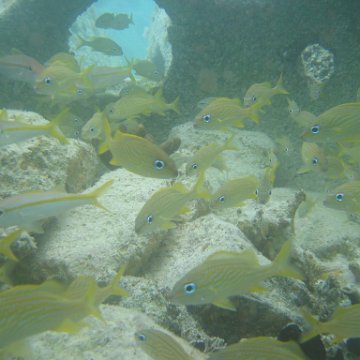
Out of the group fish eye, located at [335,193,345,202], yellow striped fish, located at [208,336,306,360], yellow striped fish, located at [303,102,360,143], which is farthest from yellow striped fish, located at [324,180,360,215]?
yellow striped fish, located at [208,336,306,360]

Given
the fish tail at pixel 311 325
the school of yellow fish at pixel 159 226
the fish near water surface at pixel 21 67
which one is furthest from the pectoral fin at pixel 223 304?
the fish near water surface at pixel 21 67

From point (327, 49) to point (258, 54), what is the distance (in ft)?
5.80

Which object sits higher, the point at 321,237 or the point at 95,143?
the point at 95,143

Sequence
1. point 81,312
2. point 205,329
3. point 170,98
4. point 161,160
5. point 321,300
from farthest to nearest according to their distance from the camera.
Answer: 1. point 170,98
2. point 321,300
3. point 205,329
4. point 161,160
5. point 81,312

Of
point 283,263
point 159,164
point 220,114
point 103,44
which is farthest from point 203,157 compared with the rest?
point 103,44

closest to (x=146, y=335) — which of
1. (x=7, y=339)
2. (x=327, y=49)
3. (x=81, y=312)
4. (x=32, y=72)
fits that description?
(x=81, y=312)

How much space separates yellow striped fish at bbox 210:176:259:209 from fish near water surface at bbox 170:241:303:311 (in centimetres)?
165

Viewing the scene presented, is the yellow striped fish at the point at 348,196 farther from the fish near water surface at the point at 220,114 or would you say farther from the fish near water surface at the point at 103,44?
the fish near water surface at the point at 103,44

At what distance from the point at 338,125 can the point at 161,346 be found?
10.3 ft

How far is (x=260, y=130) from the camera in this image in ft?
30.4

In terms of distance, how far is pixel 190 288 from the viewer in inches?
93.4

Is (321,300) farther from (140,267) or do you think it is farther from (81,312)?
(81,312)

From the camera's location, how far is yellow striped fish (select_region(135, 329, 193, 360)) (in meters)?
2.21

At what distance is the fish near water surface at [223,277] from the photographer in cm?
238
